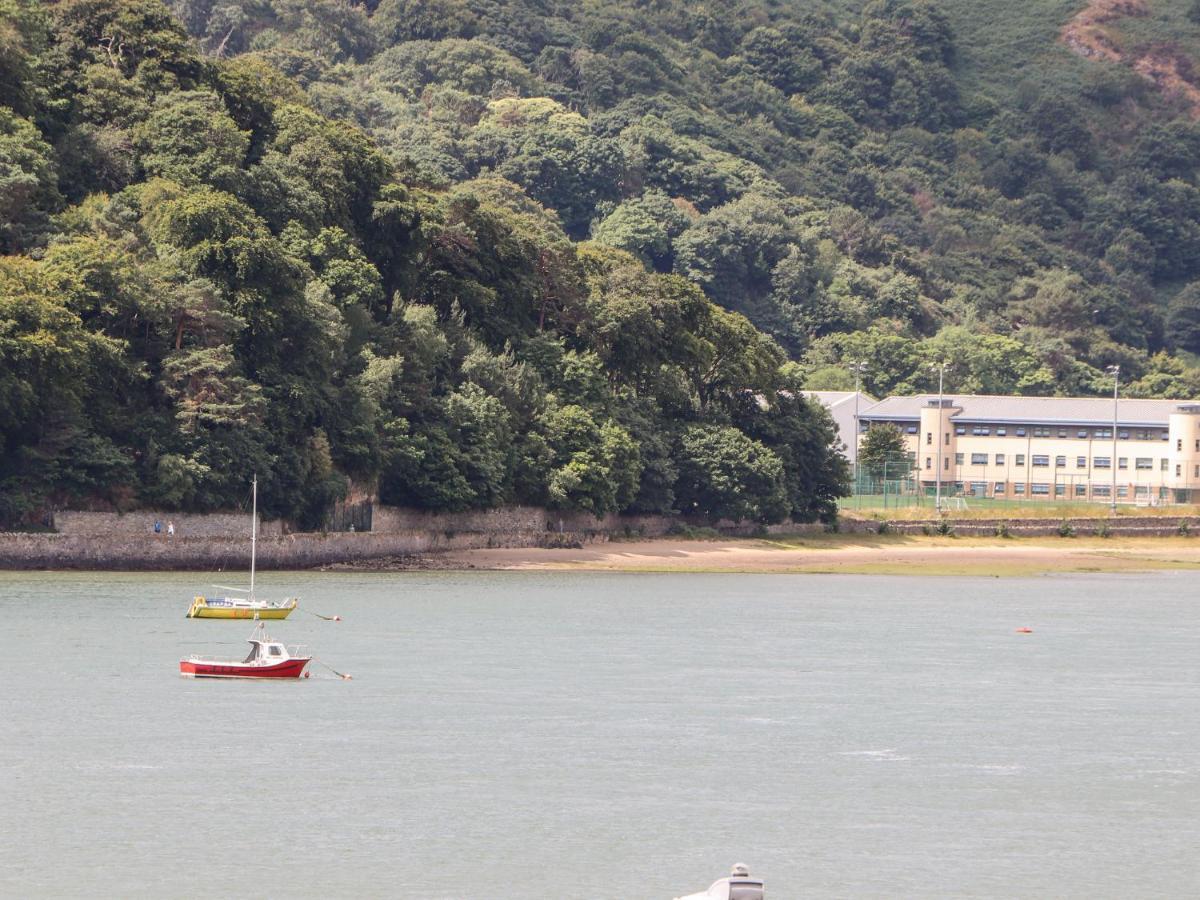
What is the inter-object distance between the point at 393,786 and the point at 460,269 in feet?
239

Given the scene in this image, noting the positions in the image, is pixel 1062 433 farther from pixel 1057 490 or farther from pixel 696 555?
pixel 696 555

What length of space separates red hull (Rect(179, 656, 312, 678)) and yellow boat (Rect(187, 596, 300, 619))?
12527mm

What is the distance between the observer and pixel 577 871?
40.0m

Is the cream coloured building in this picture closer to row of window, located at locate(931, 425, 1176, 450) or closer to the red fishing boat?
row of window, located at locate(931, 425, 1176, 450)

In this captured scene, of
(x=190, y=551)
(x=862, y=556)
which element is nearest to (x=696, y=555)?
(x=862, y=556)

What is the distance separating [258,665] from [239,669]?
2.63 feet

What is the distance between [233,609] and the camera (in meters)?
75.4

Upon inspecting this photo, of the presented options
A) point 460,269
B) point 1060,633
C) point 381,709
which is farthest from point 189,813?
point 460,269

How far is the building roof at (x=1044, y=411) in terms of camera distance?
15538 cm

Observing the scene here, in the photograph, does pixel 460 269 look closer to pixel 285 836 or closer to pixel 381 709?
pixel 381 709

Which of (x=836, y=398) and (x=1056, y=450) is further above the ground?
(x=836, y=398)

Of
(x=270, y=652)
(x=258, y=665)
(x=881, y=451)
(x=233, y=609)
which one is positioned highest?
(x=881, y=451)

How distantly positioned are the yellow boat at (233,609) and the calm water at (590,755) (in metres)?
0.58

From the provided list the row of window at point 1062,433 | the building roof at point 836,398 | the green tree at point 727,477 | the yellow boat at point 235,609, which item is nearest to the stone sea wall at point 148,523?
the yellow boat at point 235,609
